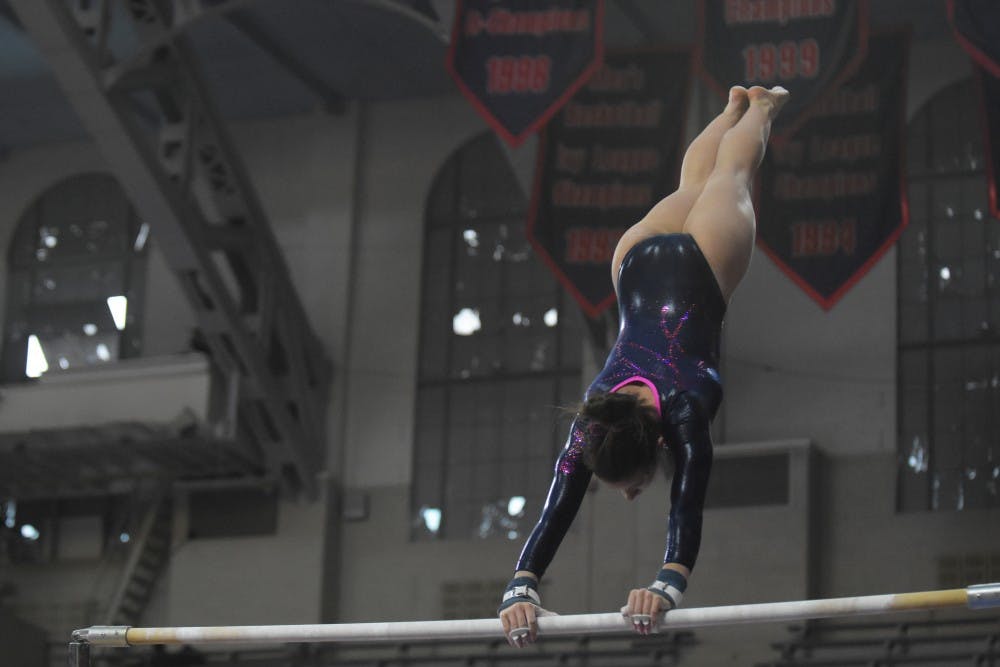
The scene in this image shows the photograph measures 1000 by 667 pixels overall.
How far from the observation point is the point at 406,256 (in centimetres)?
1485

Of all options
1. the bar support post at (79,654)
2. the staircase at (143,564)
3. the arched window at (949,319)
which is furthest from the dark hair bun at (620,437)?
the staircase at (143,564)

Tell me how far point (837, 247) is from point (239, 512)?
6698 mm

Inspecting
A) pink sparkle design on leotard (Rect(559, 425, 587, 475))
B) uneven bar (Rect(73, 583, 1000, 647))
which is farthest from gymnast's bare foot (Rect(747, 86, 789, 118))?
uneven bar (Rect(73, 583, 1000, 647))

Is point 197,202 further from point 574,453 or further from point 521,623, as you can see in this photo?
point 521,623

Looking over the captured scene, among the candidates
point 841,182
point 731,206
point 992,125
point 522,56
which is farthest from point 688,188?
point 992,125

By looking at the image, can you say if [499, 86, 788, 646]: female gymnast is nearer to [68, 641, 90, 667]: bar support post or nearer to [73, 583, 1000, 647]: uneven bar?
[73, 583, 1000, 647]: uneven bar

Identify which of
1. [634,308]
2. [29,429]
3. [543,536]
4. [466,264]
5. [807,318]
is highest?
[466,264]

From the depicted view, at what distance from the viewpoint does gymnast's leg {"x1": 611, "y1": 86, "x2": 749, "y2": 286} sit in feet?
18.8

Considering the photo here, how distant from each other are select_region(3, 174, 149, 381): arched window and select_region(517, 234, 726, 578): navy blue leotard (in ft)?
35.0

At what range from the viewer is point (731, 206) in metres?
5.64

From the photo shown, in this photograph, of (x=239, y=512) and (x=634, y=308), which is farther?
(x=239, y=512)

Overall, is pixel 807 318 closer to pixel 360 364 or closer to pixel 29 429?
pixel 360 364

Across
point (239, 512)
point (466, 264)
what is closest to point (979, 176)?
point (466, 264)

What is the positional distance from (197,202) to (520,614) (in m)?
8.89
